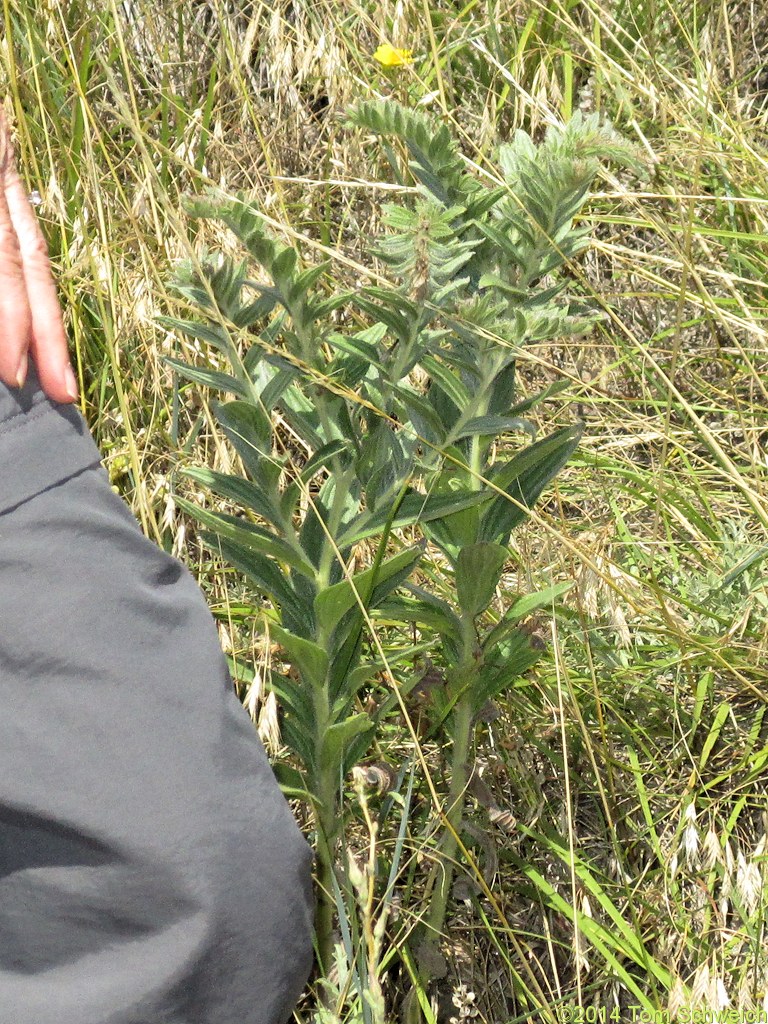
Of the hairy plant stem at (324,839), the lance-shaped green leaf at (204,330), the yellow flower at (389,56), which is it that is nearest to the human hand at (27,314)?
the lance-shaped green leaf at (204,330)

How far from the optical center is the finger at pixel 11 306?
36.1 inches

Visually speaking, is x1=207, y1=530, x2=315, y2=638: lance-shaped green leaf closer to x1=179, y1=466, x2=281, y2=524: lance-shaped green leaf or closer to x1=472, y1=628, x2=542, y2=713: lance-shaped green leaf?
x1=179, y1=466, x2=281, y2=524: lance-shaped green leaf

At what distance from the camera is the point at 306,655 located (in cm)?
96

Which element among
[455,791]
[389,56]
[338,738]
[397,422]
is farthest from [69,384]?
[389,56]

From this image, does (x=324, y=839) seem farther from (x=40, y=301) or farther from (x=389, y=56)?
(x=389, y=56)

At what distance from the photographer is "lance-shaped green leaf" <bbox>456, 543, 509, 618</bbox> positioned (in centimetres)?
95

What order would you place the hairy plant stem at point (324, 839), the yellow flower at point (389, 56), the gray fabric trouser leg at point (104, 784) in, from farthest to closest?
1. the yellow flower at point (389, 56)
2. the hairy plant stem at point (324, 839)
3. the gray fabric trouser leg at point (104, 784)

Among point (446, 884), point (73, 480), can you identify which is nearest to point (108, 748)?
point (73, 480)

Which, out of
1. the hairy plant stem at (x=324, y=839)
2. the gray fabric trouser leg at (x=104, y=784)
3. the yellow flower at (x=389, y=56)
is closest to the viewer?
the gray fabric trouser leg at (x=104, y=784)

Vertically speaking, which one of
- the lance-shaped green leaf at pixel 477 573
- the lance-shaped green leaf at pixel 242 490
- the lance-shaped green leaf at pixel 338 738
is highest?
the lance-shaped green leaf at pixel 242 490

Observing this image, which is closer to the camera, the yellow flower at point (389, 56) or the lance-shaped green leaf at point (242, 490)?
the lance-shaped green leaf at point (242, 490)

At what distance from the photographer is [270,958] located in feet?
3.10

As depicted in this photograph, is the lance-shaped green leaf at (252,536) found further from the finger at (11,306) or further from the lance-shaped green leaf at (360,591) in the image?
the finger at (11,306)

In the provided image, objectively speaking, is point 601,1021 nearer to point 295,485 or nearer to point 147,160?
point 295,485
